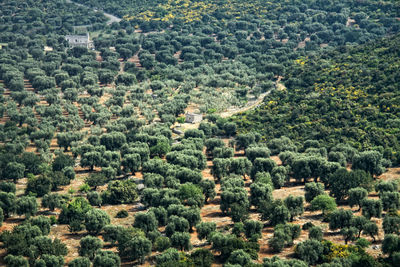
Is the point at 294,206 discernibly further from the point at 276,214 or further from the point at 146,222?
the point at 146,222

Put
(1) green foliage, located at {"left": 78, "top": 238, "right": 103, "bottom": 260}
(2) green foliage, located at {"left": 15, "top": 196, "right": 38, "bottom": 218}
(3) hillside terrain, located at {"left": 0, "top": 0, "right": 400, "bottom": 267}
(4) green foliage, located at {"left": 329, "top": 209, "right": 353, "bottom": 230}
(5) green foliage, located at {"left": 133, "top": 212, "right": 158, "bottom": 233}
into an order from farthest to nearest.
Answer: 1. (2) green foliage, located at {"left": 15, "top": 196, "right": 38, "bottom": 218}
2. (5) green foliage, located at {"left": 133, "top": 212, "right": 158, "bottom": 233}
3. (4) green foliage, located at {"left": 329, "top": 209, "right": 353, "bottom": 230}
4. (3) hillside terrain, located at {"left": 0, "top": 0, "right": 400, "bottom": 267}
5. (1) green foliage, located at {"left": 78, "top": 238, "right": 103, "bottom": 260}

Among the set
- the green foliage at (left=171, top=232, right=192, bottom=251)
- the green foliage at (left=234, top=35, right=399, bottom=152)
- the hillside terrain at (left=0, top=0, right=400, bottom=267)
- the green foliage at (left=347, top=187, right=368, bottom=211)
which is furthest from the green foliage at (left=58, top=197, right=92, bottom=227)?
the green foliage at (left=234, top=35, right=399, bottom=152)

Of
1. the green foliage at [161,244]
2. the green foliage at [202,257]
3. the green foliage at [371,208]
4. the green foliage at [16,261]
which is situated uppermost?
the green foliage at [371,208]

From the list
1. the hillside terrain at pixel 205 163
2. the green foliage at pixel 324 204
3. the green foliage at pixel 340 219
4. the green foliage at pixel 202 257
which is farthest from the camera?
the green foliage at pixel 324 204

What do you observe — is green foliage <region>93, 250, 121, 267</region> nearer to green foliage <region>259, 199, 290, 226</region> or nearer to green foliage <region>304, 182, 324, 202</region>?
green foliage <region>259, 199, 290, 226</region>

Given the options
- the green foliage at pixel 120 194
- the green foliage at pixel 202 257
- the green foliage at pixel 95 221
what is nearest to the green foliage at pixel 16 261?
the green foliage at pixel 95 221

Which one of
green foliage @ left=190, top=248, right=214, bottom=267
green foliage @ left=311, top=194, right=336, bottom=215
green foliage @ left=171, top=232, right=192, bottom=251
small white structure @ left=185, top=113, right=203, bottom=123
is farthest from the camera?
small white structure @ left=185, top=113, right=203, bottom=123

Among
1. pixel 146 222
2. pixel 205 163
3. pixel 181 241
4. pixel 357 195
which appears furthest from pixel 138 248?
pixel 205 163

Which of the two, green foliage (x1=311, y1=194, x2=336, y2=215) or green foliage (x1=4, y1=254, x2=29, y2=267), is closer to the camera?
green foliage (x1=4, y1=254, x2=29, y2=267)

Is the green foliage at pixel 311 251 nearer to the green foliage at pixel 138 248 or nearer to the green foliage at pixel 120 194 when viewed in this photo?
the green foliage at pixel 138 248

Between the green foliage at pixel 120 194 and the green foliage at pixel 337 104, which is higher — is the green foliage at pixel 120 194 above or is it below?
below
